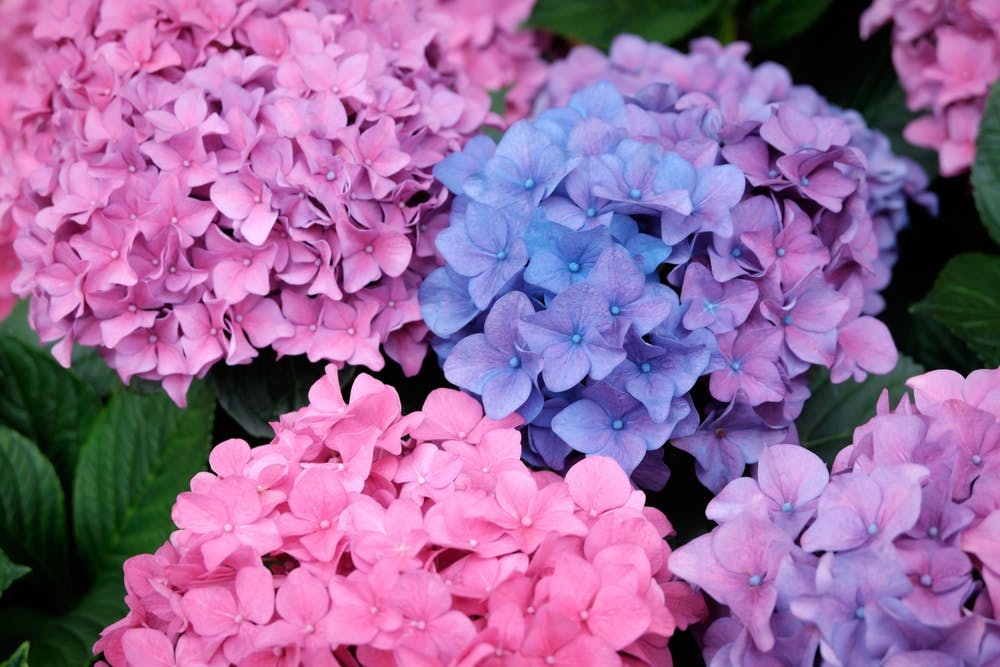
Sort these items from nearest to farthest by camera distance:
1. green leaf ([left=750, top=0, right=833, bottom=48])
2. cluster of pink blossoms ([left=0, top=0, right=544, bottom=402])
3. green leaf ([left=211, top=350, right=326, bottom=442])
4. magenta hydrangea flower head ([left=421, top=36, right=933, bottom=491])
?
magenta hydrangea flower head ([left=421, top=36, right=933, bottom=491])
cluster of pink blossoms ([left=0, top=0, right=544, bottom=402])
green leaf ([left=211, top=350, right=326, bottom=442])
green leaf ([left=750, top=0, right=833, bottom=48])

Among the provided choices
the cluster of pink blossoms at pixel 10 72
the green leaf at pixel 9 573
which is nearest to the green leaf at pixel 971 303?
the green leaf at pixel 9 573

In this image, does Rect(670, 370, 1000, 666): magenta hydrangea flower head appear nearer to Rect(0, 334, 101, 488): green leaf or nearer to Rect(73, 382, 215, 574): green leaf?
Rect(73, 382, 215, 574): green leaf

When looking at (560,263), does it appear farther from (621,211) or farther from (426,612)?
(426,612)

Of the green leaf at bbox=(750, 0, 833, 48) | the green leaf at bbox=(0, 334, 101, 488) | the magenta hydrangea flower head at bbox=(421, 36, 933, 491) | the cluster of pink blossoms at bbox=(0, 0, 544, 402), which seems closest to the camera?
the magenta hydrangea flower head at bbox=(421, 36, 933, 491)

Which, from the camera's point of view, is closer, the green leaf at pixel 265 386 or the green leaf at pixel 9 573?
the green leaf at pixel 9 573

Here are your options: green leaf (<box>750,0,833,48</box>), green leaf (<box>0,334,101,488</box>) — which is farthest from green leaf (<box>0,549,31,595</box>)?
green leaf (<box>750,0,833,48</box>)

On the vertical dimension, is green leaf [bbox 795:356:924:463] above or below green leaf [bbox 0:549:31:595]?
below

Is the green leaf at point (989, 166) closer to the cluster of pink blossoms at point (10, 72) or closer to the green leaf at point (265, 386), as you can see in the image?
the green leaf at point (265, 386)

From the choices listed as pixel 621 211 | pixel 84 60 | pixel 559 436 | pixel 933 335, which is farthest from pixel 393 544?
A: pixel 933 335
